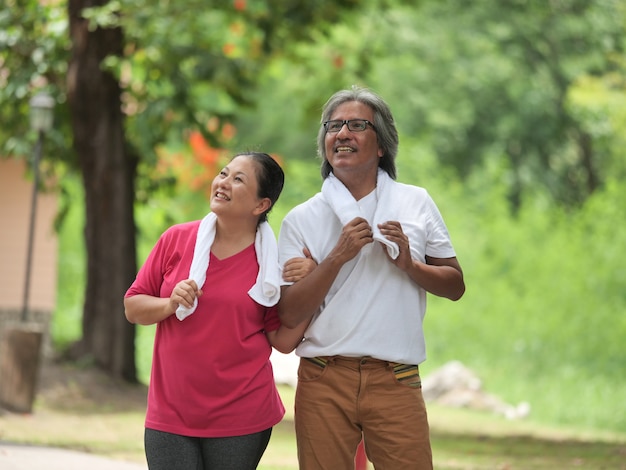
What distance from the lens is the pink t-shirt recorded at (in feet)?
13.6

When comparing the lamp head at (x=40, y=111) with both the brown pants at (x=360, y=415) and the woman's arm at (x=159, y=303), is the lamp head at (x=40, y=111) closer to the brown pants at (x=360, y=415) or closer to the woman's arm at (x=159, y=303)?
the woman's arm at (x=159, y=303)

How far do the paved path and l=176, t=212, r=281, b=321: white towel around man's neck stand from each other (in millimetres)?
3712

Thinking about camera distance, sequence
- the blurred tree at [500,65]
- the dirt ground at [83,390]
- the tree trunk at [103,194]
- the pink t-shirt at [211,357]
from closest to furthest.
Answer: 1. the pink t-shirt at [211,357]
2. the dirt ground at [83,390]
3. the tree trunk at [103,194]
4. the blurred tree at [500,65]

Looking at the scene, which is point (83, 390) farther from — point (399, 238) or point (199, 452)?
point (399, 238)

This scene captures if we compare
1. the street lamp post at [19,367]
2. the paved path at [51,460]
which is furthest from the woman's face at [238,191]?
the street lamp post at [19,367]

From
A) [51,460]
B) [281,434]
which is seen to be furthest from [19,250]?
[51,460]

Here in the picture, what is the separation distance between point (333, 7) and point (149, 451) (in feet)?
27.9

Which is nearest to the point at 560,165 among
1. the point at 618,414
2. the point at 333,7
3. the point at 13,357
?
the point at 618,414

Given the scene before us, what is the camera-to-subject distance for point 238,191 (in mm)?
4277

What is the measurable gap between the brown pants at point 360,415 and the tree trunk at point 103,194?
947 cm

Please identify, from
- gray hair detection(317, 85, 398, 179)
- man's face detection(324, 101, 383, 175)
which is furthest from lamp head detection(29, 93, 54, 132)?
man's face detection(324, 101, 383, 175)

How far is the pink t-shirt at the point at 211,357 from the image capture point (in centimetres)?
414

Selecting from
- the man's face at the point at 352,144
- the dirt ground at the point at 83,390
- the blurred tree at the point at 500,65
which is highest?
the blurred tree at the point at 500,65

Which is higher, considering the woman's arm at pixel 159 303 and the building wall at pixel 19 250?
the building wall at pixel 19 250
